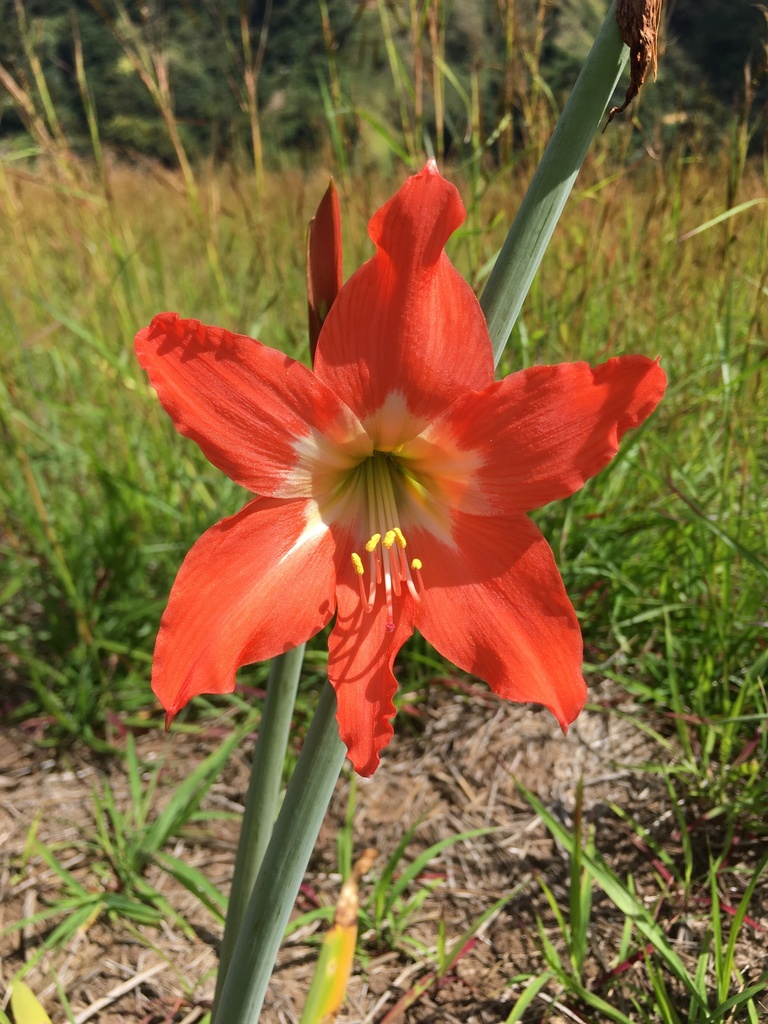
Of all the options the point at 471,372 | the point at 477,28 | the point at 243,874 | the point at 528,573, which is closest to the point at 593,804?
the point at 243,874

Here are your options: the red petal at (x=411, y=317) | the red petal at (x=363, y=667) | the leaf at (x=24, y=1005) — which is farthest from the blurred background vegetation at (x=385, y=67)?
the leaf at (x=24, y=1005)

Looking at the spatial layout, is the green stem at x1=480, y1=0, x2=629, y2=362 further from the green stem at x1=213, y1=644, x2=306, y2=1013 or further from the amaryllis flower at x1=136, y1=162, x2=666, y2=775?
the green stem at x1=213, y1=644, x2=306, y2=1013

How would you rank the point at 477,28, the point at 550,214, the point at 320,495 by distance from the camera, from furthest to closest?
the point at 477,28
the point at 320,495
the point at 550,214

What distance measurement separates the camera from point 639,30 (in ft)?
1.89

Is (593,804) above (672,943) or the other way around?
above

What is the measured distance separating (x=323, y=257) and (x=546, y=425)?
0.26 m

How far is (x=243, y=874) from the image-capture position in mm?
962

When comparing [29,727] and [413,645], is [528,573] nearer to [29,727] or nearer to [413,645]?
[413,645]

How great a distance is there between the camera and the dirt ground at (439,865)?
1.38 m

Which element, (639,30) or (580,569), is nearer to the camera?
(639,30)

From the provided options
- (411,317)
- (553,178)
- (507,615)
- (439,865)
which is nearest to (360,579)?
(507,615)

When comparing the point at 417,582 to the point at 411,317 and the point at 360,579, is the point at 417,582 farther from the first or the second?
Result: the point at 411,317

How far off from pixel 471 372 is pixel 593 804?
1.27 meters

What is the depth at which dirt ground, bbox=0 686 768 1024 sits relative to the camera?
4.51 feet
